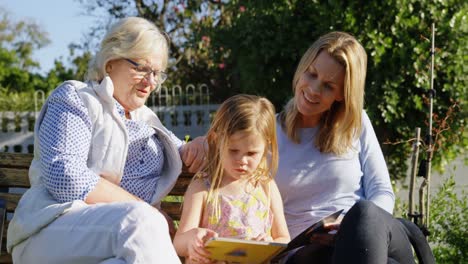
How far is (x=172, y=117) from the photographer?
11.0 m

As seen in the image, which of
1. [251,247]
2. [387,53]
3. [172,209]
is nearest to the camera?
[251,247]

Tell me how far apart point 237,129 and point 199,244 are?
49 cm

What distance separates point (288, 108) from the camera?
3646 mm

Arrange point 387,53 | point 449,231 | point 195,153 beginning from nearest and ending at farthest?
point 195,153 → point 449,231 → point 387,53

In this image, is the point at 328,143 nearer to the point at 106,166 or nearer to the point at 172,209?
the point at 172,209

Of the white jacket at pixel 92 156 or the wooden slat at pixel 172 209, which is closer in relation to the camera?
the white jacket at pixel 92 156

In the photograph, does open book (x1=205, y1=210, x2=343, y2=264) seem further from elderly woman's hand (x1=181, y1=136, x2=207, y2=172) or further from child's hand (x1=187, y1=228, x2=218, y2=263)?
elderly woman's hand (x1=181, y1=136, x2=207, y2=172)

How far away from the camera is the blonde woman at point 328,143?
135 inches

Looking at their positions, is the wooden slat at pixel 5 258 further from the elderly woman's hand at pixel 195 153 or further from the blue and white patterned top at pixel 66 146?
the elderly woman's hand at pixel 195 153

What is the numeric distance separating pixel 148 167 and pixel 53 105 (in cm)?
51

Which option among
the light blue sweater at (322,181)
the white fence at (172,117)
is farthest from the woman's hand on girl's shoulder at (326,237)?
the white fence at (172,117)

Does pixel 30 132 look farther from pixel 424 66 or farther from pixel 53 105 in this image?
pixel 53 105

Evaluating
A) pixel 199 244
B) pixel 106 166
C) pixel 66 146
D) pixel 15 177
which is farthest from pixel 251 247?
pixel 15 177

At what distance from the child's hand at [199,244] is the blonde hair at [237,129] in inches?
8.0
